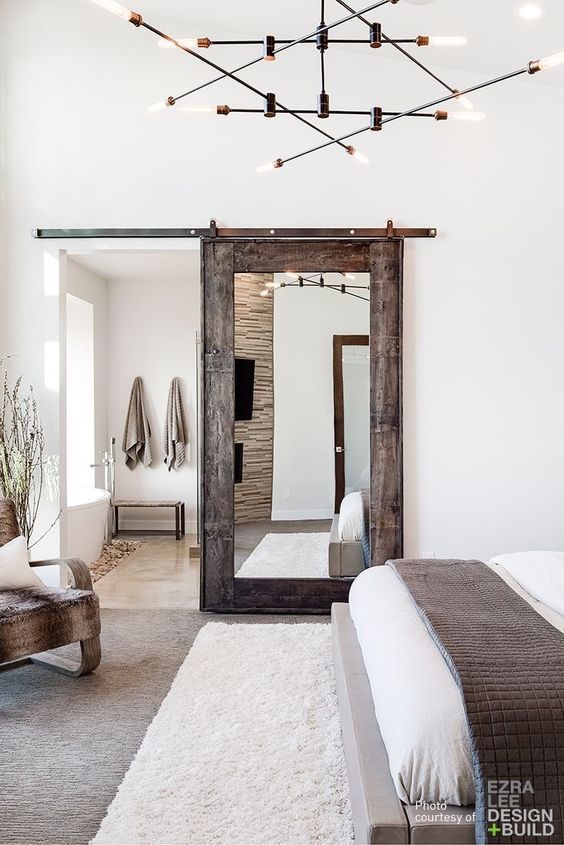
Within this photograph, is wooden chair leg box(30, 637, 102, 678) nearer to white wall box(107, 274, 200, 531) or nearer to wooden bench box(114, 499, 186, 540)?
wooden bench box(114, 499, 186, 540)

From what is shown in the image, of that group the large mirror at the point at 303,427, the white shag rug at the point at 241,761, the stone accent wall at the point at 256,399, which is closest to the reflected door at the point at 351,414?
the large mirror at the point at 303,427

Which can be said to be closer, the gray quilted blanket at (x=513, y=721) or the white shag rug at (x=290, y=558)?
the gray quilted blanket at (x=513, y=721)

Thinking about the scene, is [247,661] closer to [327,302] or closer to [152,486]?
[327,302]

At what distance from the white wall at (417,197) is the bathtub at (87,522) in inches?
80.0

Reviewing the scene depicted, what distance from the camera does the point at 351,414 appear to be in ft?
14.8

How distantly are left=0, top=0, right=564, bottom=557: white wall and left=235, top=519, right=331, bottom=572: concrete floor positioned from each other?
23.0 inches

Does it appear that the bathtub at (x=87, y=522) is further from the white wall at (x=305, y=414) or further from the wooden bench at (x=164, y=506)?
the white wall at (x=305, y=414)

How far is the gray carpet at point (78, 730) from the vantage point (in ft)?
7.40

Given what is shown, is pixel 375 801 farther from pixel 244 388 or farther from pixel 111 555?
pixel 111 555

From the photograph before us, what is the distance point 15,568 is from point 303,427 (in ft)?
6.24

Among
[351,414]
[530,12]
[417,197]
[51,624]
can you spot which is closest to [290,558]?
[351,414]

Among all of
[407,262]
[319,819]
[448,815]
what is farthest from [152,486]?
[448,815]

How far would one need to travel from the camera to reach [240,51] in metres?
4.57

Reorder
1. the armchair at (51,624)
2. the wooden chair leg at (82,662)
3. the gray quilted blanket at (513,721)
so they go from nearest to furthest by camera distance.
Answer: the gray quilted blanket at (513,721)
the armchair at (51,624)
the wooden chair leg at (82,662)
